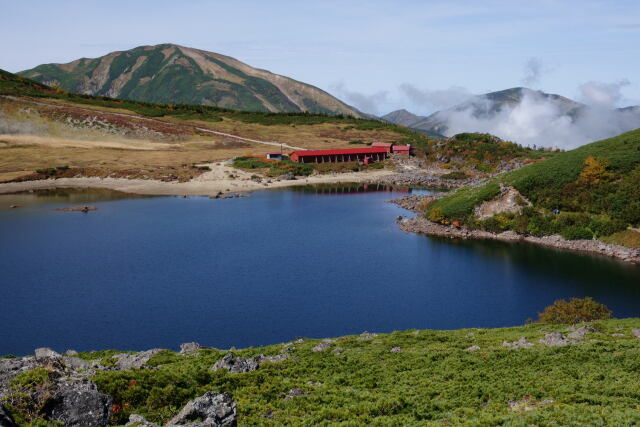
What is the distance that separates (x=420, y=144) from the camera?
193 metres

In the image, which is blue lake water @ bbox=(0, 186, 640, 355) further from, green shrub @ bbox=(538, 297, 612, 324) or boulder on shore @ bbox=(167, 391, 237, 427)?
boulder on shore @ bbox=(167, 391, 237, 427)

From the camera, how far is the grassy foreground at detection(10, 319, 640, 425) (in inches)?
778

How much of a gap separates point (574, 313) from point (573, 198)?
4335cm

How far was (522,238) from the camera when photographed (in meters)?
78.6

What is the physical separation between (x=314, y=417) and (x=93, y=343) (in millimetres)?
30047

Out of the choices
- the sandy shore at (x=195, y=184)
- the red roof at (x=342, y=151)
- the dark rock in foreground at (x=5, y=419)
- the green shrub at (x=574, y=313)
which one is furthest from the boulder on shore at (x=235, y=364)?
the red roof at (x=342, y=151)

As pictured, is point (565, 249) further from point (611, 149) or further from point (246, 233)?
point (246, 233)

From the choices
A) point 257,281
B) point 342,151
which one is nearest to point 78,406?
point 257,281

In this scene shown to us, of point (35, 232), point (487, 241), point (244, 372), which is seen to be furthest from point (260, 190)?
point (244, 372)

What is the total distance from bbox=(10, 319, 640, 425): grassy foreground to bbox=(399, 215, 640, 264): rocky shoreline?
133 feet

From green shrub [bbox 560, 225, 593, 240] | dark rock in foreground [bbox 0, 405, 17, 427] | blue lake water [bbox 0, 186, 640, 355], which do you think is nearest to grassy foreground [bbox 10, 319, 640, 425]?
dark rock in foreground [bbox 0, 405, 17, 427]

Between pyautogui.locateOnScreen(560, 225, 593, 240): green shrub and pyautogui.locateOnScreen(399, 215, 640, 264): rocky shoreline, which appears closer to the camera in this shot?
pyautogui.locateOnScreen(399, 215, 640, 264): rocky shoreline

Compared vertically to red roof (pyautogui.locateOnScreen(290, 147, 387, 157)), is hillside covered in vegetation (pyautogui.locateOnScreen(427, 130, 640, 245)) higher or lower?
lower

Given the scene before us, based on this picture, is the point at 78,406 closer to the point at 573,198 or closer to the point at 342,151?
the point at 573,198
